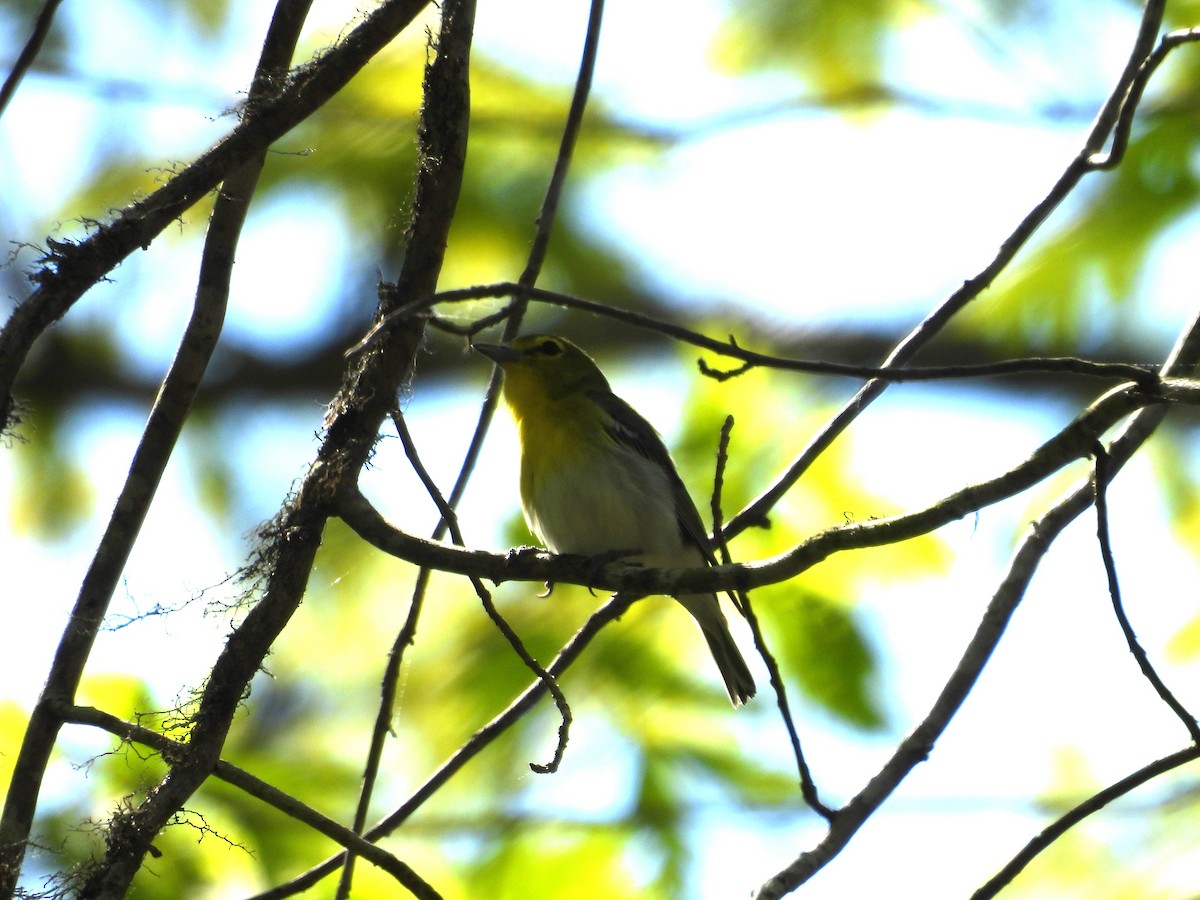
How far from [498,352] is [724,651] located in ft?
4.65

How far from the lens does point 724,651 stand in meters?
4.77

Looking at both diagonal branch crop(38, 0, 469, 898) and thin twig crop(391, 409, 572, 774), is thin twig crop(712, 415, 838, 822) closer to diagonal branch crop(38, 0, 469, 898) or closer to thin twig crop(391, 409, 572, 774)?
thin twig crop(391, 409, 572, 774)

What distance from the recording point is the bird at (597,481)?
4.78m

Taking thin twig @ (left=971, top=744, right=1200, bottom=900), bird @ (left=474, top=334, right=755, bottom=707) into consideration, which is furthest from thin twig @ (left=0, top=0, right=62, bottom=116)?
thin twig @ (left=971, top=744, right=1200, bottom=900)

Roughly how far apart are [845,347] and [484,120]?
2.90 m

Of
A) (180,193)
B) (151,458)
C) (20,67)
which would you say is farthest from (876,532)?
(20,67)

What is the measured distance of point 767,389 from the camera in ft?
16.3

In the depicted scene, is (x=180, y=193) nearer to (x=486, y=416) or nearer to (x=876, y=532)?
(x=486, y=416)

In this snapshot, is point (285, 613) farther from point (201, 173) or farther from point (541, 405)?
point (541, 405)

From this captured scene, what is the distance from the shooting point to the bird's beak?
421 centimetres

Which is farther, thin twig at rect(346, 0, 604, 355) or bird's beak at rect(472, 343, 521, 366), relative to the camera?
bird's beak at rect(472, 343, 521, 366)

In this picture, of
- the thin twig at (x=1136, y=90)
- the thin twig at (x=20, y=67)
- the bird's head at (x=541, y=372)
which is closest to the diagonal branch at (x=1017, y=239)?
the thin twig at (x=1136, y=90)

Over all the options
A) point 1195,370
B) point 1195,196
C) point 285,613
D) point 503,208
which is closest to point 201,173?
point 285,613

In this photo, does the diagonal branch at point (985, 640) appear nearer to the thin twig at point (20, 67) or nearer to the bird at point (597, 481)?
the bird at point (597, 481)
